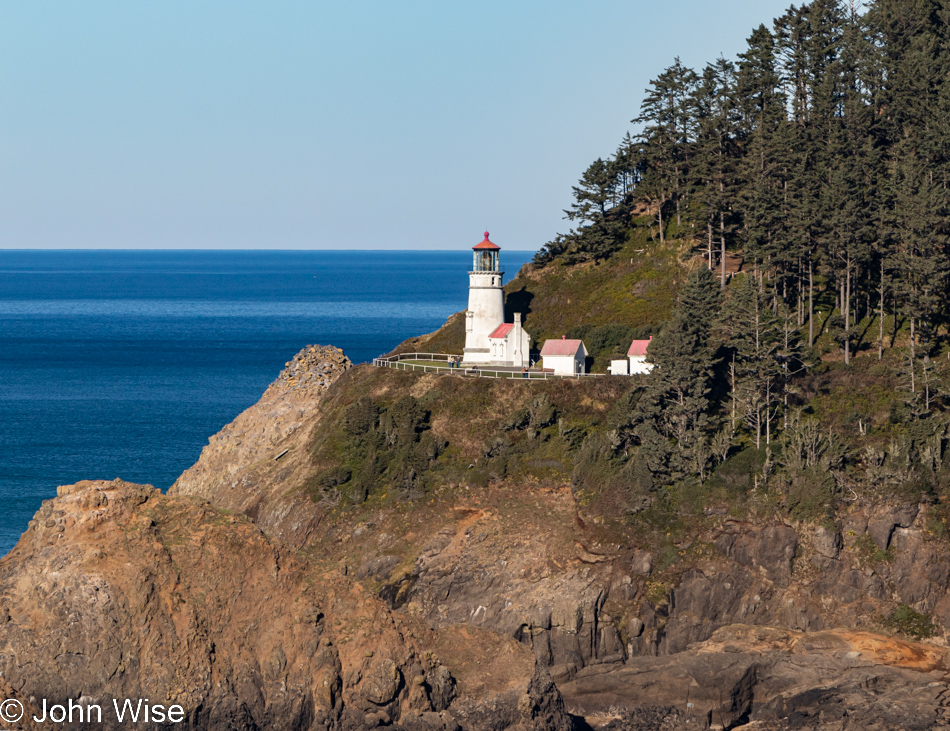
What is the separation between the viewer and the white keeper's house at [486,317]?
250 feet

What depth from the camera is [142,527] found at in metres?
33.2

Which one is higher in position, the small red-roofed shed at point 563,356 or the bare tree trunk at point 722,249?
the bare tree trunk at point 722,249

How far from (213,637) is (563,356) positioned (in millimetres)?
42466

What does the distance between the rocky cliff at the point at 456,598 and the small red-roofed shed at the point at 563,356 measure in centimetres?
394

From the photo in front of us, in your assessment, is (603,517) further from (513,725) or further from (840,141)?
(840,141)

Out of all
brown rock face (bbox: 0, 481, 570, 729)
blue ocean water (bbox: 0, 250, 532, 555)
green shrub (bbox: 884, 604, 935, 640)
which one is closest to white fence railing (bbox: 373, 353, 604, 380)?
blue ocean water (bbox: 0, 250, 532, 555)

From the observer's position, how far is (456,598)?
56312mm

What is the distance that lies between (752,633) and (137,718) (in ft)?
102

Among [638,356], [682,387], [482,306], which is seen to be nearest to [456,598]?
[682,387]

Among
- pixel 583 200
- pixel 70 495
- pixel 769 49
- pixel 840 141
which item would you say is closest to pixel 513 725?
pixel 70 495

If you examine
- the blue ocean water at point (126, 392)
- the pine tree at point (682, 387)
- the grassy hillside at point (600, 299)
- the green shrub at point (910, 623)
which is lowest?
the green shrub at point (910, 623)

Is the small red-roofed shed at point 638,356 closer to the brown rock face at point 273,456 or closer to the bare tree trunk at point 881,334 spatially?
the bare tree trunk at point 881,334

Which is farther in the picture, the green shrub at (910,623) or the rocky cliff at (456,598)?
the green shrub at (910,623)

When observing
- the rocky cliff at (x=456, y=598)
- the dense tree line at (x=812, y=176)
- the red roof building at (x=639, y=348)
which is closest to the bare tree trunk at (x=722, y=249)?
the dense tree line at (x=812, y=176)
